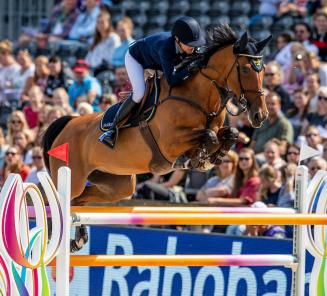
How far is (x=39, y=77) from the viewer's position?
14.0 meters

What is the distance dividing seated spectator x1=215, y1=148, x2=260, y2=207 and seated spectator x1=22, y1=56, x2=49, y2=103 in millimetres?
4300

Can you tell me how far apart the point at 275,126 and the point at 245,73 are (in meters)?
3.75

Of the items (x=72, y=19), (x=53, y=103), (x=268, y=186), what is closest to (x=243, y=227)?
(x=268, y=186)

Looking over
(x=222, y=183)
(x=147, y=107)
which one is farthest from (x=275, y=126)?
(x=147, y=107)

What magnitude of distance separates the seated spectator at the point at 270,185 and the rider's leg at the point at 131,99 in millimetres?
2246

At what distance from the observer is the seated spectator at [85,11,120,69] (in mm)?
13648

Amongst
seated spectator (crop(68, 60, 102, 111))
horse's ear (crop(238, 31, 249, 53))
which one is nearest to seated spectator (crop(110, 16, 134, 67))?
seated spectator (crop(68, 60, 102, 111))

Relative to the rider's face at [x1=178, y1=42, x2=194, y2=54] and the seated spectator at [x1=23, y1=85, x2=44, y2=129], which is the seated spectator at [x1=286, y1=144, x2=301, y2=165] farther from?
the seated spectator at [x1=23, y1=85, x2=44, y2=129]

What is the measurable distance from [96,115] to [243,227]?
1.78 m

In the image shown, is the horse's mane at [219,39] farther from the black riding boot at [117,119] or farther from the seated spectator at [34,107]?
the seated spectator at [34,107]

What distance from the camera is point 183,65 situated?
25.1ft

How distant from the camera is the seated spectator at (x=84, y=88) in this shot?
12.7 m

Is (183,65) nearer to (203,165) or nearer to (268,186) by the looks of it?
(203,165)

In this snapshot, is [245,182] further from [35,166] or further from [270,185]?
[35,166]
